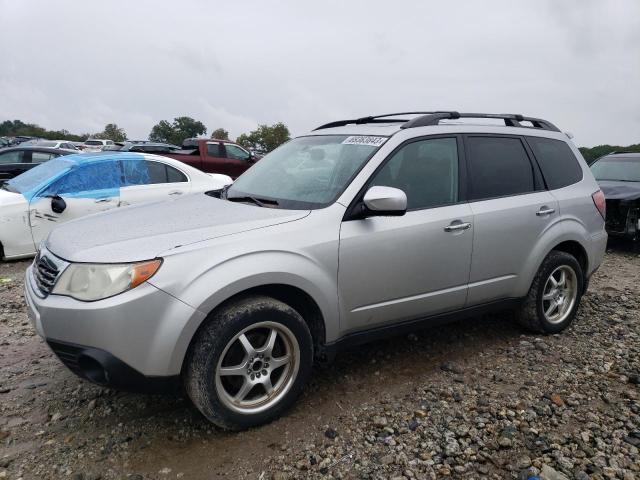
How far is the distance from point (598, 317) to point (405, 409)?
8.72ft

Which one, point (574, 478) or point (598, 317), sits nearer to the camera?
point (574, 478)

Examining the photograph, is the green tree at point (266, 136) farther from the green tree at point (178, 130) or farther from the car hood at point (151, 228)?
the car hood at point (151, 228)

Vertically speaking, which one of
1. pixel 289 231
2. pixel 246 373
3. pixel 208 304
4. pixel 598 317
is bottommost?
pixel 598 317

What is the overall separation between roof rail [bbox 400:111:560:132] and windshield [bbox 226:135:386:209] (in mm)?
409

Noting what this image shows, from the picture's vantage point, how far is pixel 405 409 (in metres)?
3.08

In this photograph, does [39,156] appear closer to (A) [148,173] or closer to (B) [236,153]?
(B) [236,153]

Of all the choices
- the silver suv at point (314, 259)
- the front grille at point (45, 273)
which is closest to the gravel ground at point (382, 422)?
the silver suv at point (314, 259)

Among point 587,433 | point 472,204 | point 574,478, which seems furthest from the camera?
point 472,204

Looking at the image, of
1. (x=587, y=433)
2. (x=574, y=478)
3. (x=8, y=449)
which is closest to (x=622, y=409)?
(x=587, y=433)

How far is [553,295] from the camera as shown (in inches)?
165

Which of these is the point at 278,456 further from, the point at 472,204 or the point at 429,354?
the point at 472,204

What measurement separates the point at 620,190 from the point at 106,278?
8096 mm

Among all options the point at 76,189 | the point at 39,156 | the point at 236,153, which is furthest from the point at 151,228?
the point at 236,153

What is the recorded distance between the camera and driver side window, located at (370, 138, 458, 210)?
3.29 meters
